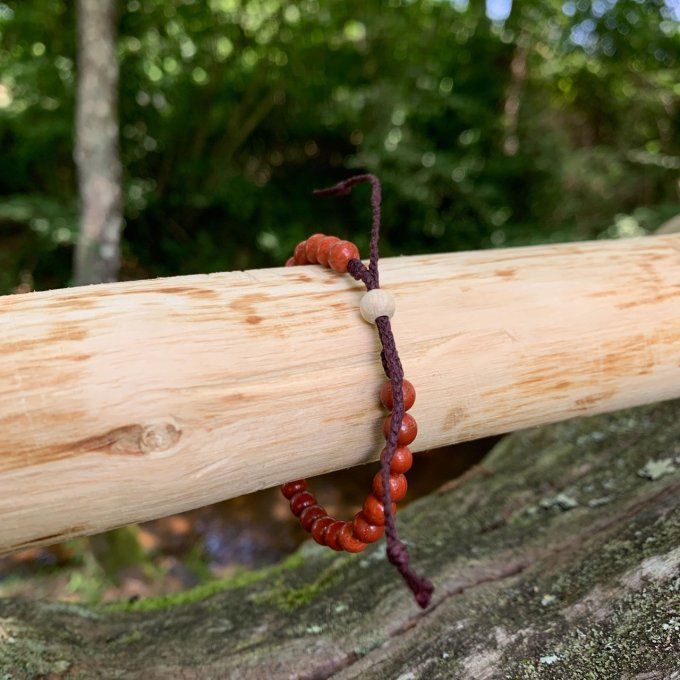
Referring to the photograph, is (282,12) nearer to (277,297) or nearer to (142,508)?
(277,297)

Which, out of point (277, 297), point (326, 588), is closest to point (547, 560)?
point (326, 588)

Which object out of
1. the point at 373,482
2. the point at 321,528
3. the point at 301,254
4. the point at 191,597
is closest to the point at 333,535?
the point at 321,528

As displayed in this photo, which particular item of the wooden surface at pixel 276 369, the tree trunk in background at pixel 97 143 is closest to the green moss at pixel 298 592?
the wooden surface at pixel 276 369

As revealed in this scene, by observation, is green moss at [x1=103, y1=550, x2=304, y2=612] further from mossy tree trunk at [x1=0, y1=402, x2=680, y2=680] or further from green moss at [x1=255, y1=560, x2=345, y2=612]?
green moss at [x1=255, y1=560, x2=345, y2=612]

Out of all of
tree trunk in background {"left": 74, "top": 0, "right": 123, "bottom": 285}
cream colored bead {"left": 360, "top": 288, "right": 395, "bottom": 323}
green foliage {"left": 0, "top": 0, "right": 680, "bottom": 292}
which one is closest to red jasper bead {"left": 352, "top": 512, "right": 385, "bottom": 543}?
cream colored bead {"left": 360, "top": 288, "right": 395, "bottom": 323}

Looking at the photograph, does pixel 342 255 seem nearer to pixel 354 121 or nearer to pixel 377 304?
pixel 377 304

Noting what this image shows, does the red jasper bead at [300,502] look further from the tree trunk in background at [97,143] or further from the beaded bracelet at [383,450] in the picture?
the tree trunk in background at [97,143]
